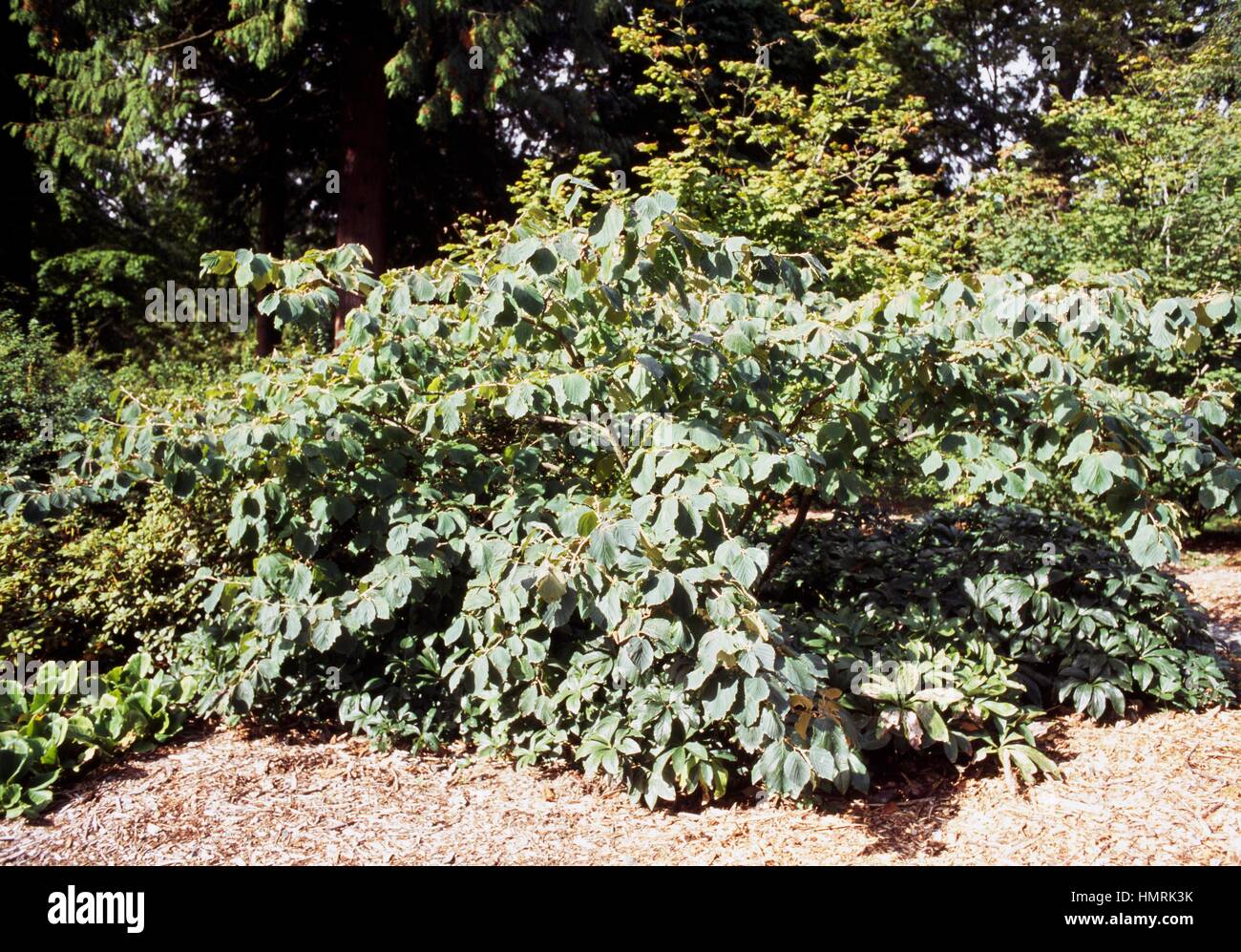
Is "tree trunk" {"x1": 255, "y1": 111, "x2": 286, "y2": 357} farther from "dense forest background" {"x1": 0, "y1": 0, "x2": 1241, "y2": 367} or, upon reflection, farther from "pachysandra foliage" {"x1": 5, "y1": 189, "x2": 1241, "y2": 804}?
"pachysandra foliage" {"x1": 5, "y1": 189, "x2": 1241, "y2": 804}

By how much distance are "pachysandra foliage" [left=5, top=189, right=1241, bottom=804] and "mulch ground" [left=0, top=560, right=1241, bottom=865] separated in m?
0.15

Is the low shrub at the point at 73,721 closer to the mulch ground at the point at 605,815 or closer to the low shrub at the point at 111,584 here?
the mulch ground at the point at 605,815

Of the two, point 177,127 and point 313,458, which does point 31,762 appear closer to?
point 313,458

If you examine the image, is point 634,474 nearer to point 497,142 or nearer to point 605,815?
point 605,815

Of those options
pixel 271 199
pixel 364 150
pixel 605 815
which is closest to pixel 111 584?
pixel 605 815

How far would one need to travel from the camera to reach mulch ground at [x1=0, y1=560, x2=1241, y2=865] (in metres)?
3.10

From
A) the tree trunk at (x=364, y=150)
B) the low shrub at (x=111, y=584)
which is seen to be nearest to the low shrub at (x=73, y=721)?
the low shrub at (x=111, y=584)

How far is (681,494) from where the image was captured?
9.29 ft

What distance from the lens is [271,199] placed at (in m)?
11.6

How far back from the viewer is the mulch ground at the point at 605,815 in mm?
3100

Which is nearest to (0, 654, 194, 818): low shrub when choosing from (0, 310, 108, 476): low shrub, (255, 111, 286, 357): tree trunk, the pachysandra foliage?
the pachysandra foliage

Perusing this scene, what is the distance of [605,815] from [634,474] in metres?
1.26

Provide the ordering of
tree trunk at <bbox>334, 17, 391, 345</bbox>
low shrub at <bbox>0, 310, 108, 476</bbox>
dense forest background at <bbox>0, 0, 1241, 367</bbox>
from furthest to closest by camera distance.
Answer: tree trunk at <bbox>334, 17, 391, 345</bbox> < dense forest background at <bbox>0, 0, 1241, 367</bbox> < low shrub at <bbox>0, 310, 108, 476</bbox>

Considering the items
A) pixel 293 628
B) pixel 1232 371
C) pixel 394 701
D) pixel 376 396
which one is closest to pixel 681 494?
pixel 376 396
